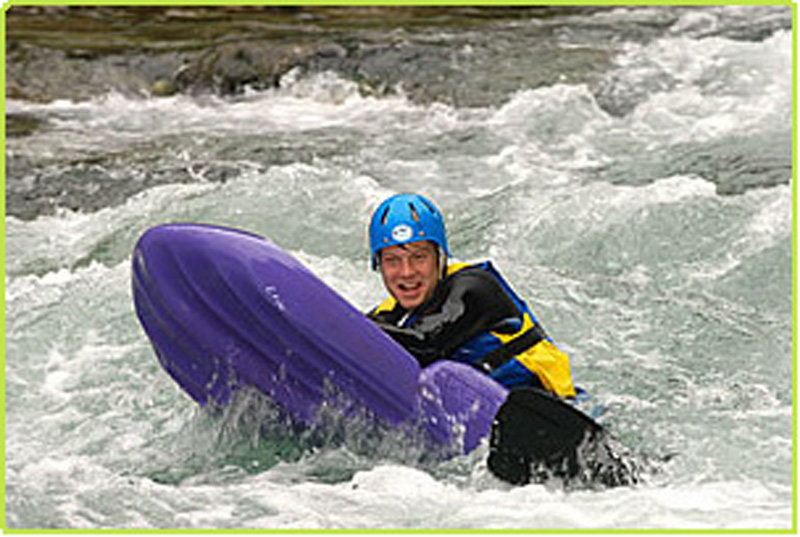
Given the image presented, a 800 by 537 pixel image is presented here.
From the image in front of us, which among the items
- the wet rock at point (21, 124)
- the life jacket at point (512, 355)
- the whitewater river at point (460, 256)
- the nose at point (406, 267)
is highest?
the nose at point (406, 267)

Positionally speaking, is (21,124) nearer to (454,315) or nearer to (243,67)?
(243,67)

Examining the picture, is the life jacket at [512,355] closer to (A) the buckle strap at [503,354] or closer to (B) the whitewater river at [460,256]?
(A) the buckle strap at [503,354]

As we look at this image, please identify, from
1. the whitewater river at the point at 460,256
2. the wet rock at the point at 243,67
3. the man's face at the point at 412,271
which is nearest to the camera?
the whitewater river at the point at 460,256

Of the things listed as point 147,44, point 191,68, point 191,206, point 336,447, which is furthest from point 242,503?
point 147,44

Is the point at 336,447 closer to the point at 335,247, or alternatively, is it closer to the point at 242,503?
the point at 242,503

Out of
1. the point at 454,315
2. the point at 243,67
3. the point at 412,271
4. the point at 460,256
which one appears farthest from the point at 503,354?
the point at 243,67

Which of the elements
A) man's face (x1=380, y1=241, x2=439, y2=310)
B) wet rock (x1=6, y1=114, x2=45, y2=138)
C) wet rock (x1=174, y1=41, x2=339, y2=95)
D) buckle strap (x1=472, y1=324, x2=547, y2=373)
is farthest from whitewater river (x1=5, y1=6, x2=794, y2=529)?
man's face (x1=380, y1=241, x2=439, y2=310)

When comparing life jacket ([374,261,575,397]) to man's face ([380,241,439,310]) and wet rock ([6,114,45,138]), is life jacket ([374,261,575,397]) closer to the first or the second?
man's face ([380,241,439,310])

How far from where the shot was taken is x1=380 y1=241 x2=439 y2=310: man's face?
504 centimetres

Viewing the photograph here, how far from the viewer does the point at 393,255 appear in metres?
5.05

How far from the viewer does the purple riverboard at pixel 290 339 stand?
4.80 meters

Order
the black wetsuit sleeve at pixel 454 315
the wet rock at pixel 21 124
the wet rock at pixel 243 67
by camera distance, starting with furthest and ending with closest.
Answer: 1. the wet rock at pixel 243 67
2. the wet rock at pixel 21 124
3. the black wetsuit sleeve at pixel 454 315

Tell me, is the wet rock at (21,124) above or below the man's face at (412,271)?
below

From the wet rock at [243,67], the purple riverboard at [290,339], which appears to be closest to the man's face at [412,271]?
the purple riverboard at [290,339]
